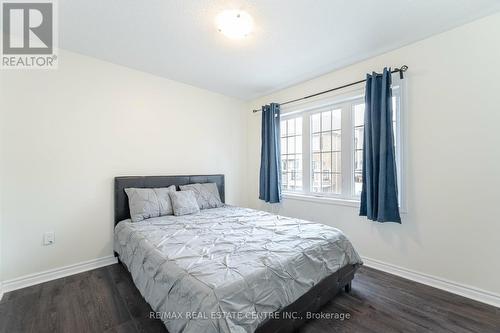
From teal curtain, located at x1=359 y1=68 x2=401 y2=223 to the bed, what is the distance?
0.69m

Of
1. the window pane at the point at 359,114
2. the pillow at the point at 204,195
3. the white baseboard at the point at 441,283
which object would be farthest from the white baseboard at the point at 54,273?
the window pane at the point at 359,114

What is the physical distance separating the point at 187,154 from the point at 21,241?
2063 millimetres

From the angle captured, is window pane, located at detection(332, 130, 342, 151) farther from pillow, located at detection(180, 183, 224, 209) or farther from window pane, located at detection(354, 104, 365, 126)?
pillow, located at detection(180, 183, 224, 209)

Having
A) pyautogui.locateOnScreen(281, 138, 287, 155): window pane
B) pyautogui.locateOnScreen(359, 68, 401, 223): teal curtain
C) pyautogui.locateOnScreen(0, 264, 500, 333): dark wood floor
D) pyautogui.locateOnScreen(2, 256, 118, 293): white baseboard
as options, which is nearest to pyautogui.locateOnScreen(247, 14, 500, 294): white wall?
pyautogui.locateOnScreen(359, 68, 401, 223): teal curtain

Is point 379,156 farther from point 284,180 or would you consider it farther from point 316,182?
point 284,180

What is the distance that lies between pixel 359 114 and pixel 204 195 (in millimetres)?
2418

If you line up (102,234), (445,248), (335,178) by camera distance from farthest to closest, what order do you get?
(335,178) < (102,234) < (445,248)

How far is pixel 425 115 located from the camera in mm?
2248

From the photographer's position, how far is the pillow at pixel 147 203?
2.56 m

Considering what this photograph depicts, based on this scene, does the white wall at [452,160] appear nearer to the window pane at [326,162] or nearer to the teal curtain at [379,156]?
the teal curtain at [379,156]

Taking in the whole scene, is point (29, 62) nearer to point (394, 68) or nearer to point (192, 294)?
point (192, 294)

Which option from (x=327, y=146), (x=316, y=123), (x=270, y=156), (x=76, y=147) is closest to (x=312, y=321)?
(x=327, y=146)

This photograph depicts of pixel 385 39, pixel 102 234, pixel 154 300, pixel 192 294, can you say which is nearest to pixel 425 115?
pixel 385 39

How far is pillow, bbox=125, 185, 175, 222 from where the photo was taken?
8.40 ft
